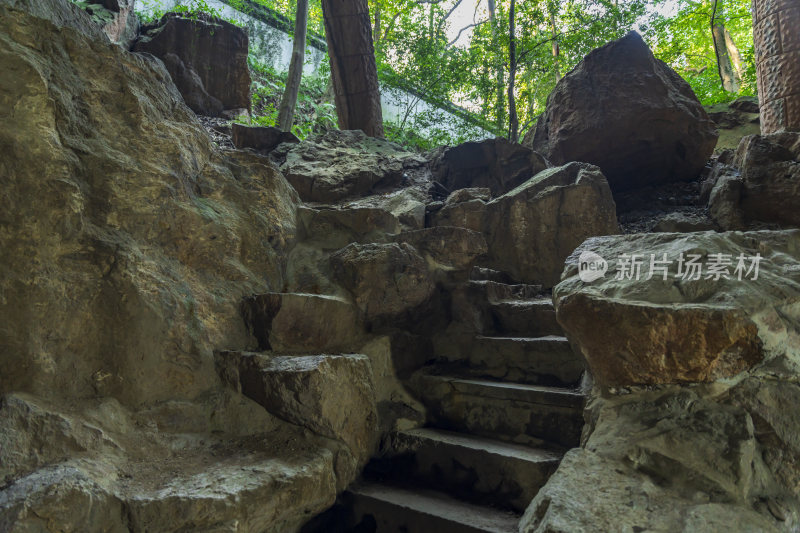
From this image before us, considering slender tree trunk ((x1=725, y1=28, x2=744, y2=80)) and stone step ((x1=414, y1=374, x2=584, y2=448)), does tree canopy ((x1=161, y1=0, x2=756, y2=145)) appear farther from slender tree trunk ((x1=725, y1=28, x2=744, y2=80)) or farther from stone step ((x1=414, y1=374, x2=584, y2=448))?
stone step ((x1=414, y1=374, x2=584, y2=448))

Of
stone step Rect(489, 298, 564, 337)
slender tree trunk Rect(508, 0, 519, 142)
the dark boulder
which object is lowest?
stone step Rect(489, 298, 564, 337)

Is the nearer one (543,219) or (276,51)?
(543,219)

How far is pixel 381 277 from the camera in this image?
3.12 m

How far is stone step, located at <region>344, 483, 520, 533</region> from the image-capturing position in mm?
2184

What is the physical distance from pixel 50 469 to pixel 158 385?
595 millimetres

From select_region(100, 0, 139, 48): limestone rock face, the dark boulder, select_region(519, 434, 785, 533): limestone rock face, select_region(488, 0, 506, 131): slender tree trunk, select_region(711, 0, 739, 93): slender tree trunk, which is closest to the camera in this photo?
select_region(519, 434, 785, 533): limestone rock face

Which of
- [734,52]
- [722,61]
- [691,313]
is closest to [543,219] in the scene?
[691,313]

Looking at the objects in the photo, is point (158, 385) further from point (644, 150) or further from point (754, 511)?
point (644, 150)

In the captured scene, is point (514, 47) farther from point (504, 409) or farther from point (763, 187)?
point (504, 409)

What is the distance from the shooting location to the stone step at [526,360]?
292 centimetres

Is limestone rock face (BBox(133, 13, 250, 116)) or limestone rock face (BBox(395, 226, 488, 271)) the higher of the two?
limestone rock face (BBox(133, 13, 250, 116))

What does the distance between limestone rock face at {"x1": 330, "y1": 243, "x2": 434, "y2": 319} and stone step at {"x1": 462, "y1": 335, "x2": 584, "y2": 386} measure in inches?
21.6

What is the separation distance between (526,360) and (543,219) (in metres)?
1.73

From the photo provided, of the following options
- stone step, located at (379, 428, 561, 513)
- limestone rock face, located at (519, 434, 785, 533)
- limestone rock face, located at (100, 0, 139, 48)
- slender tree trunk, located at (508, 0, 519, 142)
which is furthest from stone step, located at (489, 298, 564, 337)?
limestone rock face, located at (100, 0, 139, 48)
